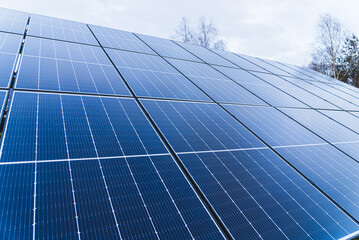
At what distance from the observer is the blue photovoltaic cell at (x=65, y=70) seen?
4.68 metres

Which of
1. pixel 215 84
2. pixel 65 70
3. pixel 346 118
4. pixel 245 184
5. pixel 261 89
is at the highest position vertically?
pixel 65 70

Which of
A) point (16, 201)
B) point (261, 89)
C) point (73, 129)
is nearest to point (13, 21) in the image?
point (73, 129)

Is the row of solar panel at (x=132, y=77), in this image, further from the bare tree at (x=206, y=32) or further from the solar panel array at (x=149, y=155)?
the bare tree at (x=206, y=32)

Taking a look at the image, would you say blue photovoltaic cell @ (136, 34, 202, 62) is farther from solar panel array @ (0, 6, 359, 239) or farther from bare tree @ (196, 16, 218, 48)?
bare tree @ (196, 16, 218, 48)

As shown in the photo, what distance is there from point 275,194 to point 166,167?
184 cm

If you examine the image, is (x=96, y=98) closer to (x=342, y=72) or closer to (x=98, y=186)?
(x=98, y=186)

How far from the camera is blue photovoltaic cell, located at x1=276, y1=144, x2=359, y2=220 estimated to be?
432 cm

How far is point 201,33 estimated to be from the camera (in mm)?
32188

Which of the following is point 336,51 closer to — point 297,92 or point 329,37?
point 329,37

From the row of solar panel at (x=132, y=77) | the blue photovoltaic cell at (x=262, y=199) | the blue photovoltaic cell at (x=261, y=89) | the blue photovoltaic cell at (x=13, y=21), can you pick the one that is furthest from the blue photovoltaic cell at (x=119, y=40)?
the blue photovoltaic cell at (x=262, y=199)

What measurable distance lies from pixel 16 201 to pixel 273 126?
5510mm

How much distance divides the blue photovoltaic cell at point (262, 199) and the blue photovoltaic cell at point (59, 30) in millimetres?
6043

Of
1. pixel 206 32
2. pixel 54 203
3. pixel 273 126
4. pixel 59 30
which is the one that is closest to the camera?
pixel 54 203

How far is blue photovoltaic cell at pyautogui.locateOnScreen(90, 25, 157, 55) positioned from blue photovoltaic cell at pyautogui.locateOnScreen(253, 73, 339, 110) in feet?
17.5
